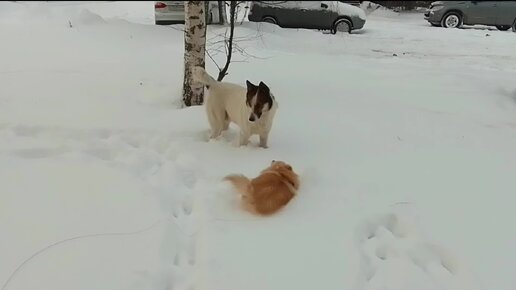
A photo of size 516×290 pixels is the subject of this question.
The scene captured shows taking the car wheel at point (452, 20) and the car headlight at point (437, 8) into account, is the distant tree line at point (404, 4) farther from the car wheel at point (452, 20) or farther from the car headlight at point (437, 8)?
the car wheel at point (452, 20)

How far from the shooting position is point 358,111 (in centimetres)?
493

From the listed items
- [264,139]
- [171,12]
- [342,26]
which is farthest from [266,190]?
[342,26]

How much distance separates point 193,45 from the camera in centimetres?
484

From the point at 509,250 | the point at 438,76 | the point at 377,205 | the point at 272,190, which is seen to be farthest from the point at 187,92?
the point at 438,76

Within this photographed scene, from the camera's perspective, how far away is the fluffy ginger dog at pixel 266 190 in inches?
118

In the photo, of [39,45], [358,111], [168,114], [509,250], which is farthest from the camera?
[39,45]

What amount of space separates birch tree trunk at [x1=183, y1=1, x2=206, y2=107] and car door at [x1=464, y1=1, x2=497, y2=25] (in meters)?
11.4

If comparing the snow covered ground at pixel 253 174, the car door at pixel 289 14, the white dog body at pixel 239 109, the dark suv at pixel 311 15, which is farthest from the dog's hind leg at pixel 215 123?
the car door at pixel 289 14

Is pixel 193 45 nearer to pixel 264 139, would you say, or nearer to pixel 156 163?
pixel 264 139

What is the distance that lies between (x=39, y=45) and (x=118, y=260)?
6.57 m

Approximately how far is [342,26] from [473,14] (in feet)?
13.5

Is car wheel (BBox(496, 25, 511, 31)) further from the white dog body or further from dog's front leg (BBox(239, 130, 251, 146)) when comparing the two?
dog's front leg (BBox(239, 130, 251, 146))

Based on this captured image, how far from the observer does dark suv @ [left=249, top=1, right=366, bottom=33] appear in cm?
1351

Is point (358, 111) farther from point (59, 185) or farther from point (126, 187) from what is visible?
point (59, 185)
